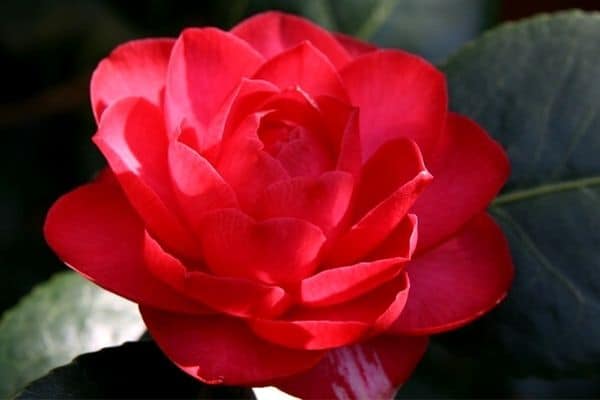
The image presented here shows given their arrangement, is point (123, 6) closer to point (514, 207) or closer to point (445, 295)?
point (514, 207)

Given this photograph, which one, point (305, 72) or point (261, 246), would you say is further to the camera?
point (305, 72)

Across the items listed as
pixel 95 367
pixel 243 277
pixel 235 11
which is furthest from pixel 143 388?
pixel 235 11

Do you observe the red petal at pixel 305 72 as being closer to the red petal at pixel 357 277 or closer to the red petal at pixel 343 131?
the red petal at pixel 343 131

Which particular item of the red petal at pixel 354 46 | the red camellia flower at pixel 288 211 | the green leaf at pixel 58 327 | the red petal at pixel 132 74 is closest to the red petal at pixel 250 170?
the red camellia flower at pixel 288 211

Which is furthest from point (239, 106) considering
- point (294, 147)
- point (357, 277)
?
point (357, 277)

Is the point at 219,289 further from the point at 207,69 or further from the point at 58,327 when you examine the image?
the point at 58,327

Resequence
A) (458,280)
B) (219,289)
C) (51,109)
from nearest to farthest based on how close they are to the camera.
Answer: (219,289)
(458,280)
(51,109)

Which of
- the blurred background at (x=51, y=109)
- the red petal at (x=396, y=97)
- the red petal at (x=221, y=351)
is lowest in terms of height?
the blurred background at (x=51, y=109)

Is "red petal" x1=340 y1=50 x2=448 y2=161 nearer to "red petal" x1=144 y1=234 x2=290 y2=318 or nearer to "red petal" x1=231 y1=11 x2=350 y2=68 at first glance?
"red petal" x1=231 y1=11 x2=350 y2=68
